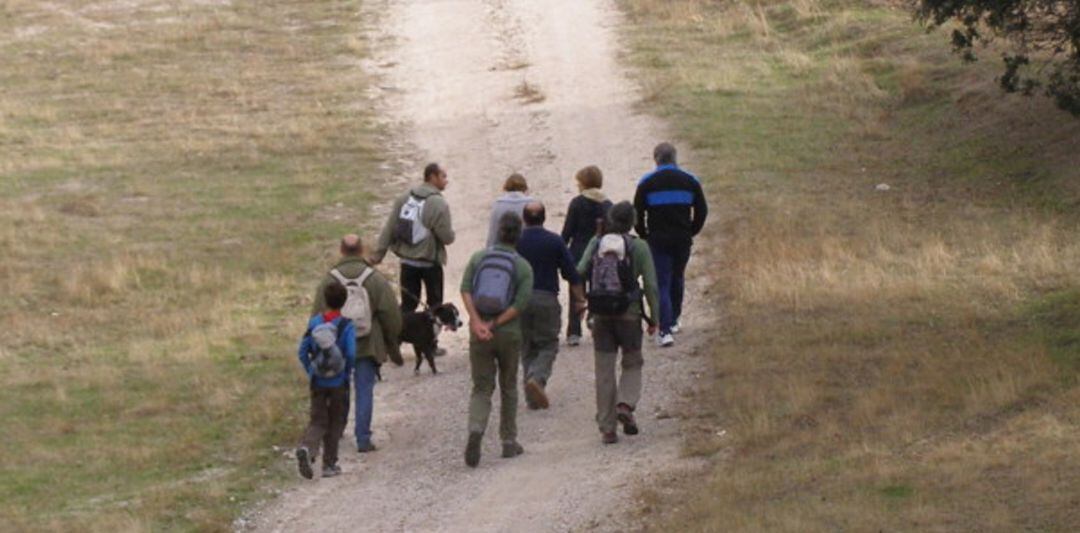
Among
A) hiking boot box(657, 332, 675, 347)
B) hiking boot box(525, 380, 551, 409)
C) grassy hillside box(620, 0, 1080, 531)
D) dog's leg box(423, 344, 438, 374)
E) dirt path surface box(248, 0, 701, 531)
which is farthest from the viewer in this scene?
hiking boot box(657, 332, 675, 347)

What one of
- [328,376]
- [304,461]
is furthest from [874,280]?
[304,461]

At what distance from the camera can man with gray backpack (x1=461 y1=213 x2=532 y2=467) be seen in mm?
13609

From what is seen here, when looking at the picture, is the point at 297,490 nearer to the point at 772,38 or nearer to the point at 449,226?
the point at 449,226

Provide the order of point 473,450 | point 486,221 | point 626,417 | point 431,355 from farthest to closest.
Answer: point 486,221 < point 431,355 < point 626,417 < point 473,450

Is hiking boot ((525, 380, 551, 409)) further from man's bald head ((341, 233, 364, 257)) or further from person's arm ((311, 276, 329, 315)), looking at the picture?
Answer: person's arm ((311, 276, 329, 315))

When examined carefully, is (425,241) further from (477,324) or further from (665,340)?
(477,324)

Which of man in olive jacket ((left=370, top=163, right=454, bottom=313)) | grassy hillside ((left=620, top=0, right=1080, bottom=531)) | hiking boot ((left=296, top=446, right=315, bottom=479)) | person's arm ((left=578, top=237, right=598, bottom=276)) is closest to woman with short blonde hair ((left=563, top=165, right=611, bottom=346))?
man in olive jacket ((left=370, top=163, right=454, bottom=313))

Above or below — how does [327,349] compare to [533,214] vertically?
below

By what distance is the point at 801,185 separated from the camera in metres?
24.5

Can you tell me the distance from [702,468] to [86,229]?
13.5m

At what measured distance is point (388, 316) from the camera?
14.4 metres

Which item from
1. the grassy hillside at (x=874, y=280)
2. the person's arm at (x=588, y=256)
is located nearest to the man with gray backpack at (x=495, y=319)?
the person's arm at (x=588, y=256)

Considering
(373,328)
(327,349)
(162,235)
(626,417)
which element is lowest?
(162,235)

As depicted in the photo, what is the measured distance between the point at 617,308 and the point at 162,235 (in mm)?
11864
